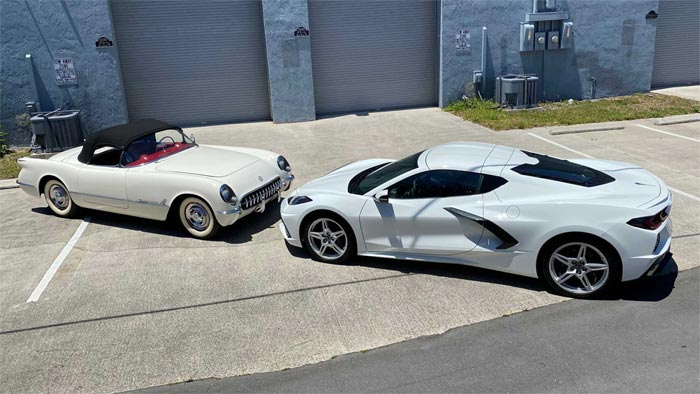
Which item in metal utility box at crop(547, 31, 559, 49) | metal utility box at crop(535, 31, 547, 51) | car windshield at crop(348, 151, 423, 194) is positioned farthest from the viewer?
metal utility box at crop(547, 31, 559, 49)

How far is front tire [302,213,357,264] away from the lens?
20.1 feet

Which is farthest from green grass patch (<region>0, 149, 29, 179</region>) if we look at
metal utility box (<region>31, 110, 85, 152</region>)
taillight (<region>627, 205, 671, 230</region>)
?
taillight (<region>627, 205, 671, 230</region>)

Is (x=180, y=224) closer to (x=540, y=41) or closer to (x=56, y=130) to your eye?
(x=56, y=130)

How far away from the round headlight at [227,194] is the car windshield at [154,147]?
1.43 meters

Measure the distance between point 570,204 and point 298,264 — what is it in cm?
299

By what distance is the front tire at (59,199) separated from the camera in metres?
8.12

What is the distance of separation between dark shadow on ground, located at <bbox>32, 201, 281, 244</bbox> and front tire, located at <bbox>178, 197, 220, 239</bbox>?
163mm

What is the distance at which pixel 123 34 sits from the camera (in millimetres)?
14320

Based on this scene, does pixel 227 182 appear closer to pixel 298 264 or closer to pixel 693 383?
pixel 298 264

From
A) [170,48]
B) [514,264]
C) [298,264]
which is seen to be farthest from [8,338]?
[170,48]

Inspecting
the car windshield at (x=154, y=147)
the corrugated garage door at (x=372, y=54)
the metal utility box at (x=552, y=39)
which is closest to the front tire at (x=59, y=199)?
the car windshield at (x=154, y=147)

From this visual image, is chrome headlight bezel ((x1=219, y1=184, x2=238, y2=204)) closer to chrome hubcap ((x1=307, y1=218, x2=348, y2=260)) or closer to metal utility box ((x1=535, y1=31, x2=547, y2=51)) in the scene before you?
chrome hubcap ((x1=307, y1=218, x2=348, y2=260))

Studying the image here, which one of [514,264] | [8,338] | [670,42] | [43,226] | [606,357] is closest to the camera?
[606,357]

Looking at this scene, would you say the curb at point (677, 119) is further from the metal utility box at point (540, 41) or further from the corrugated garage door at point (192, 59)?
the corrugated garage door at point (192, 59)
